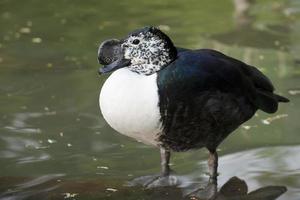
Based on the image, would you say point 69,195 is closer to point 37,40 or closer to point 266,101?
point 266,101

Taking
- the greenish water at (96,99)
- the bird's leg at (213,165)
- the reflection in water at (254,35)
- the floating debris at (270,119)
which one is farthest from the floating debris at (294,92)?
the bird's leg at (213,165)

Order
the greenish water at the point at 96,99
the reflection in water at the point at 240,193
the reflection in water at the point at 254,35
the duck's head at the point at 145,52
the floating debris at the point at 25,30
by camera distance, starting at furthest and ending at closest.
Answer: the floating debris at the point at 25,30 → the reflection in water at the point at 254,35 → the greenish water at the point at 96,99 → the reflection in water at the point at 240,193 → the duck's head at the point at 145,52

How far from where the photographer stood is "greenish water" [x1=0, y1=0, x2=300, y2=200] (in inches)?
189

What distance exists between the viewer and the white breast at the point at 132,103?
4023 millimetres

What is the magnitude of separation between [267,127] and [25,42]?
3.64 meters

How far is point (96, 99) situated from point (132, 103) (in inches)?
103

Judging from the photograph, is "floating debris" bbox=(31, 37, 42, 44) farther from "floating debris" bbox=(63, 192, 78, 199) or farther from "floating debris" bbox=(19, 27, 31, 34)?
"floating debris" bbox=(63, 192, 78, 199)

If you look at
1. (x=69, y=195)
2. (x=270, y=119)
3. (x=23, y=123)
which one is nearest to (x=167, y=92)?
(x=69, y=195)

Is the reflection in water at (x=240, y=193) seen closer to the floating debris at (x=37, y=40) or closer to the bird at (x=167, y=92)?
the bird at (x=167, y=92)

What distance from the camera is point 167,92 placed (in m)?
4.06

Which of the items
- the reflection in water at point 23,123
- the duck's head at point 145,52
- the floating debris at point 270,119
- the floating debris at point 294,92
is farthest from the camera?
the floating debris at point 294,92

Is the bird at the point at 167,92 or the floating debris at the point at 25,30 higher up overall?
the bird at the point at 167,92

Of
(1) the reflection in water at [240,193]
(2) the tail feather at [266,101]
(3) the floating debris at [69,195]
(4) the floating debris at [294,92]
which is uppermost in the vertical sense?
(2) the tail feather at [266,101]

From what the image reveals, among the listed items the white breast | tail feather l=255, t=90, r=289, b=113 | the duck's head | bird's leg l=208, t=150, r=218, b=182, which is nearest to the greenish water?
bird's leg l=208, t=150, r=218, b=182
